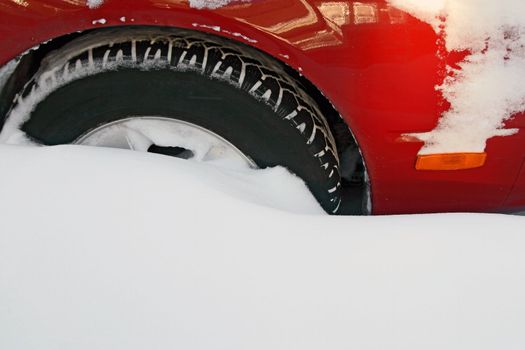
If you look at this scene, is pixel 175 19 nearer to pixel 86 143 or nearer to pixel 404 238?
pixel 86 143

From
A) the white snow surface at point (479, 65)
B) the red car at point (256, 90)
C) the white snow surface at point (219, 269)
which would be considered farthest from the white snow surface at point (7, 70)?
the white snow surface at point (479, 65)

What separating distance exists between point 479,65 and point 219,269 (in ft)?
2.08

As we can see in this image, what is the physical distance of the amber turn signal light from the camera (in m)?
1.19

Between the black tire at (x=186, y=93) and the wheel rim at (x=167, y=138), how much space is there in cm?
2

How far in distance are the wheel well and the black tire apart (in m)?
0.03

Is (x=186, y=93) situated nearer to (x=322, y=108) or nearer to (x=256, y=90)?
(x=256, y=90)

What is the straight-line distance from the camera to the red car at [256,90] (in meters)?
1.08

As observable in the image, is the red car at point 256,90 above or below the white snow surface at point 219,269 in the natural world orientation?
above

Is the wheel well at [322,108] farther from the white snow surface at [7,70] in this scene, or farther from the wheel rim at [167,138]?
the wheel rim at [167,138]

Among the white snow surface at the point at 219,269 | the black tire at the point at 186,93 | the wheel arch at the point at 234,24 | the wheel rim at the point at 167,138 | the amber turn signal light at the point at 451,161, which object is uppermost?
the wheel arch at the point at 234,24

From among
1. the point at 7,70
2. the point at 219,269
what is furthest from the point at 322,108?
the point at 7,70

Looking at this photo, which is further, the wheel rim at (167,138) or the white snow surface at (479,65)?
the wheel rim at (167,138)

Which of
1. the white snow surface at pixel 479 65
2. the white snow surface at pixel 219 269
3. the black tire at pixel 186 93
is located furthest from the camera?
the black tire at pixel 186 93

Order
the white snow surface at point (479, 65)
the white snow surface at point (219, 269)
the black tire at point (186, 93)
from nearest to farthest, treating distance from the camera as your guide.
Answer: the white snow surface at point (219, 269) → the white snow surface at point (479, 65) → the black tire at point (186, 93)
